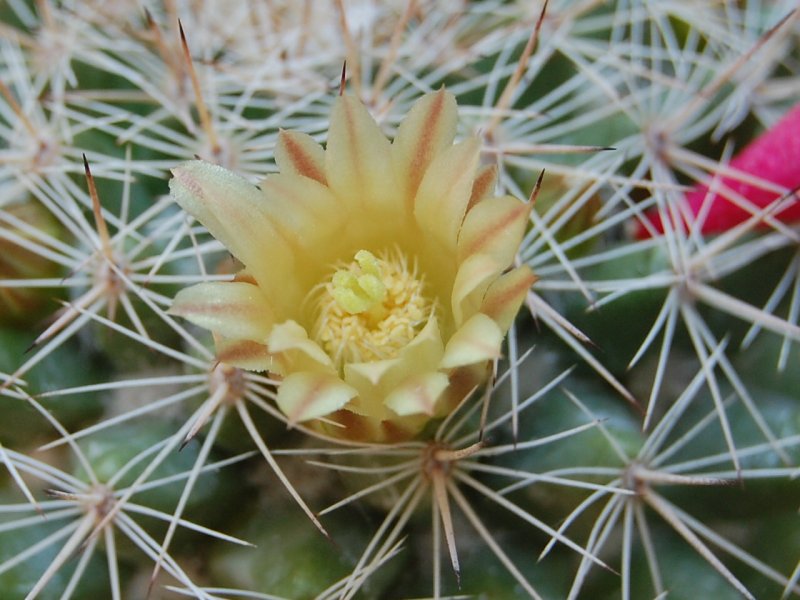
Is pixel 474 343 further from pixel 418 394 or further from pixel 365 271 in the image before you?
pixel 365 271

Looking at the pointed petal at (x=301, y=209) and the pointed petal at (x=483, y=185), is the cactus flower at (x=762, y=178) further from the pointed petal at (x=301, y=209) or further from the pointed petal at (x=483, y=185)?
the pointed petal at (x=301, y=209)

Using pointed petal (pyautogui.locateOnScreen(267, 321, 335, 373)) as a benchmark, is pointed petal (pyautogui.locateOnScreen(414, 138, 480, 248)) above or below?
above

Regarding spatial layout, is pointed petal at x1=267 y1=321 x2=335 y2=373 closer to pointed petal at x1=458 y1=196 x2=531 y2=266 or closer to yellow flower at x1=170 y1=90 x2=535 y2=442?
yellow flower at x1=170 y1=90 x2=535 y2=442

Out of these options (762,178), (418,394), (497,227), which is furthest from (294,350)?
(762,178)

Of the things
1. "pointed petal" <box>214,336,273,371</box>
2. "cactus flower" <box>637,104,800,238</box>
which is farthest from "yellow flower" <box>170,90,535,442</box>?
"cactus flower" <box>637,104,800,238</box>

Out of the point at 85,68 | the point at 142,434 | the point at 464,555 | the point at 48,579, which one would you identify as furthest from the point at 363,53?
the point at 48,579

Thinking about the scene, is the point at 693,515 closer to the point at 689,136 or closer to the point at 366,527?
the point at 366,527
